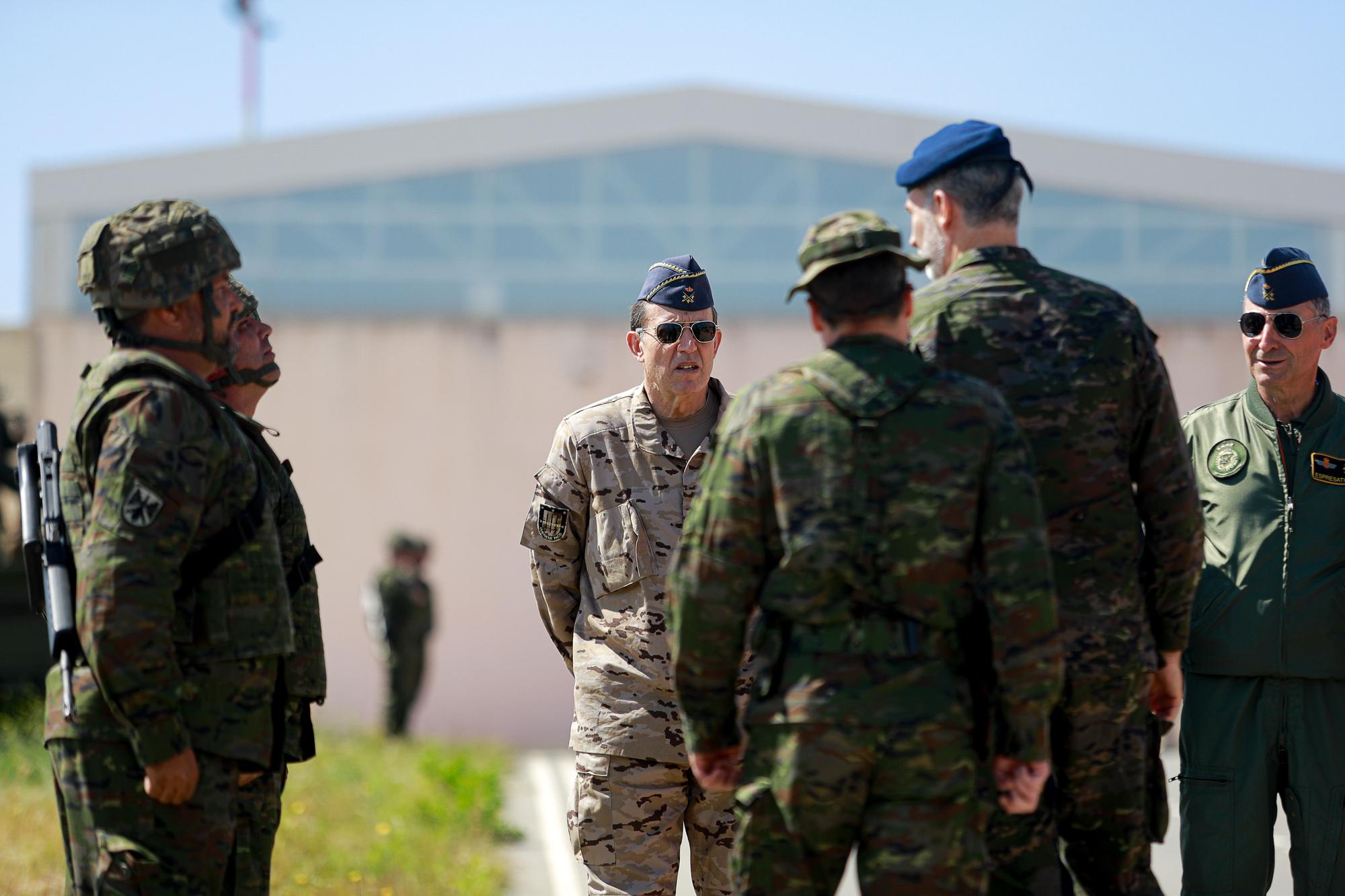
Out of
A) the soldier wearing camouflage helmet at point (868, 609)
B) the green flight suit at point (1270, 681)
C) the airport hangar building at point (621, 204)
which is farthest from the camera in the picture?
the airport hangar building at point (621, 204)

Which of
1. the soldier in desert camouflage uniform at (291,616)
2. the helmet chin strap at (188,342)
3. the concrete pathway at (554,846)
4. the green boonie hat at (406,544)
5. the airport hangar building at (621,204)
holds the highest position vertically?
the airport hangar building at (621,204)

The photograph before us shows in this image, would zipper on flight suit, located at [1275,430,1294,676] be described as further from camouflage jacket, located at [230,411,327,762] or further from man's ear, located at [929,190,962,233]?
camouflage jacket, located at [230,411,327,762]

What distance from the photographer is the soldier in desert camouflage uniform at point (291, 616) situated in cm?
341

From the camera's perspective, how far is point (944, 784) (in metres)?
2.88

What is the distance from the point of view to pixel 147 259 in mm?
3324

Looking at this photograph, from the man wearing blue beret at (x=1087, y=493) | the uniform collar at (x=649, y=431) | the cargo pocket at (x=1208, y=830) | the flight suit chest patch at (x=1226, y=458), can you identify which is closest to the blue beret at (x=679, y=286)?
the uniform collar at (x=649, y=431)

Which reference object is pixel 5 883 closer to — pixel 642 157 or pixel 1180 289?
pixel 642 157

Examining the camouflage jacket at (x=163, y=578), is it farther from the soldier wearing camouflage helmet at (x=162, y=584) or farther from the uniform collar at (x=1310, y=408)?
the uniform collar at (x=1310, y=408)

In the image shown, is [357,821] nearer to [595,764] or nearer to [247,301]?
[595,764]

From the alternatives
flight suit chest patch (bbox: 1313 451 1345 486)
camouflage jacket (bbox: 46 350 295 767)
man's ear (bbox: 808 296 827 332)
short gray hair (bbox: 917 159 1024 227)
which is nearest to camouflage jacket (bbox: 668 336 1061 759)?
man's ear (bbox: 808 296 827 332)

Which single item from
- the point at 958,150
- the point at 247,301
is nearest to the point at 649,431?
the point at 247,301

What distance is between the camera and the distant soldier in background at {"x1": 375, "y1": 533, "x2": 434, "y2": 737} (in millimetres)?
14023

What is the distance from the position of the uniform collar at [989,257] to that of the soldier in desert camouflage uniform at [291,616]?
1.84 metres

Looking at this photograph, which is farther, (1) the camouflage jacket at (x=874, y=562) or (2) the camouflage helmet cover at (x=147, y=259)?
(2) the camouflage helmet cover at (x=147, y=259)
